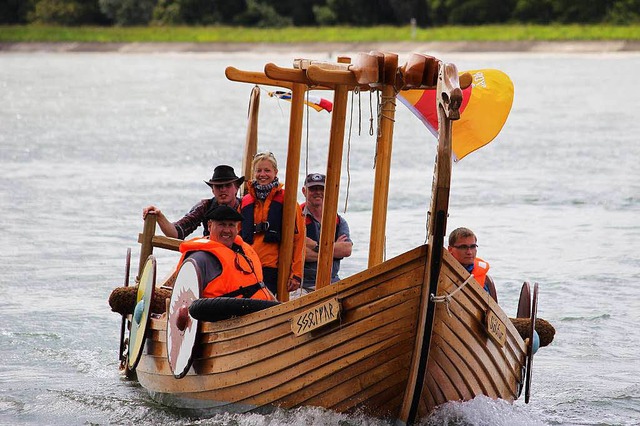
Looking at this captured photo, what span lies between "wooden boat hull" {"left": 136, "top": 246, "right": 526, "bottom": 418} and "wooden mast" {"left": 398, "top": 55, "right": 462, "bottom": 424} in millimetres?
49

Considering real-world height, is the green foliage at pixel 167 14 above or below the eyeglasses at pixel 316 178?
below

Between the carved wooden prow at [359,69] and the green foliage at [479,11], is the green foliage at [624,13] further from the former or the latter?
the carved wooden prow at [359,69]

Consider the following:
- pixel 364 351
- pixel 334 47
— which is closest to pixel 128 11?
pixel 334 47

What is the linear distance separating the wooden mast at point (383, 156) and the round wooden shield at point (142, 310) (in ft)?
5.39

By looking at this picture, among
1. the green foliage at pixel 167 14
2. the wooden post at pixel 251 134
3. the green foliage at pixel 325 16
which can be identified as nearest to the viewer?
the wooden post at pixel 251 134

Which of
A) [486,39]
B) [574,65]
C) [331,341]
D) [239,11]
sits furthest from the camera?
[239,11]

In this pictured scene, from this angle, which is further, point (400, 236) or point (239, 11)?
point (239, 11)


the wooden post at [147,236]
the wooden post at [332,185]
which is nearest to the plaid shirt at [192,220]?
the wooden post at [147,236]

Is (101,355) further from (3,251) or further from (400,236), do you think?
(400,236)

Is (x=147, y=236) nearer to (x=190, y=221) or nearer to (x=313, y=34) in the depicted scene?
(x=190, y=221)

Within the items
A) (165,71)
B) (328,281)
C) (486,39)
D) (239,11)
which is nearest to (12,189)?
(328,281)

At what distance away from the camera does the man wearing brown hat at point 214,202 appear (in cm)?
905

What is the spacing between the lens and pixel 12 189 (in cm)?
2025

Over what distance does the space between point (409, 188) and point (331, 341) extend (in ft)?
43.9
